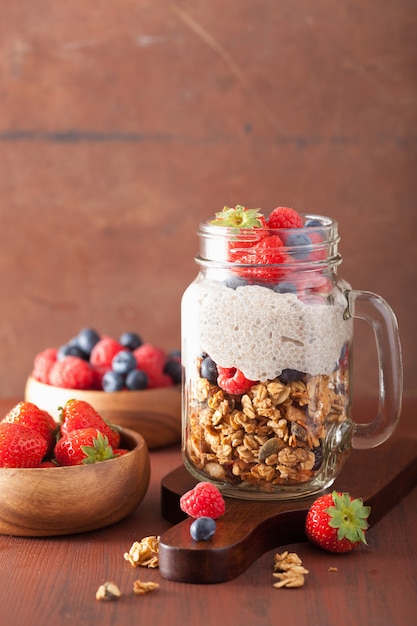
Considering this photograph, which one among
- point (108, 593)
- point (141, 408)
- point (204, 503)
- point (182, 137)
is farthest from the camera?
point (182, 137)

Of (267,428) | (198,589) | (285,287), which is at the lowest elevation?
(198,589)

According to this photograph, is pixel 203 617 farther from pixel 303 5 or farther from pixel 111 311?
pixel 303 5

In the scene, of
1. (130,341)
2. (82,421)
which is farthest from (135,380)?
(82,421)

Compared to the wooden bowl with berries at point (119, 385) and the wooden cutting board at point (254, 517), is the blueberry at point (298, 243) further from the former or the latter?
the wooden bowl with berries at point (119, 385)

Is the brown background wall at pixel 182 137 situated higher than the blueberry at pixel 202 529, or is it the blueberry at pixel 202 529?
the brown background wall at pixel 182 137

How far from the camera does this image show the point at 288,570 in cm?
97

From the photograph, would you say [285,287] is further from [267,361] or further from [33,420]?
[33,420]

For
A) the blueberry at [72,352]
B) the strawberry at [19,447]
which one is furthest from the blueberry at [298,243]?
the blueberry at [72,352]

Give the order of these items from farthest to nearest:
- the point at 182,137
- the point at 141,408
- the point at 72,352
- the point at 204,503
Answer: the point at 182,137
the point at 72,352
the point at 141,408
the point at 204,503

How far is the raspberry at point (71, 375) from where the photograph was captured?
4.86 ft

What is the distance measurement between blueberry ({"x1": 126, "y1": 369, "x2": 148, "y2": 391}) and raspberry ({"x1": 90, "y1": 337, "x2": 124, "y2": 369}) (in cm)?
8

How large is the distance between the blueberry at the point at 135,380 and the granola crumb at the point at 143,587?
55 cm

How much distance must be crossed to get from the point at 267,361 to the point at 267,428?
8 cm

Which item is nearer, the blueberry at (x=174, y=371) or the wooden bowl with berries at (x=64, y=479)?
the wooden bowl with berries at (x=64, y=479)
